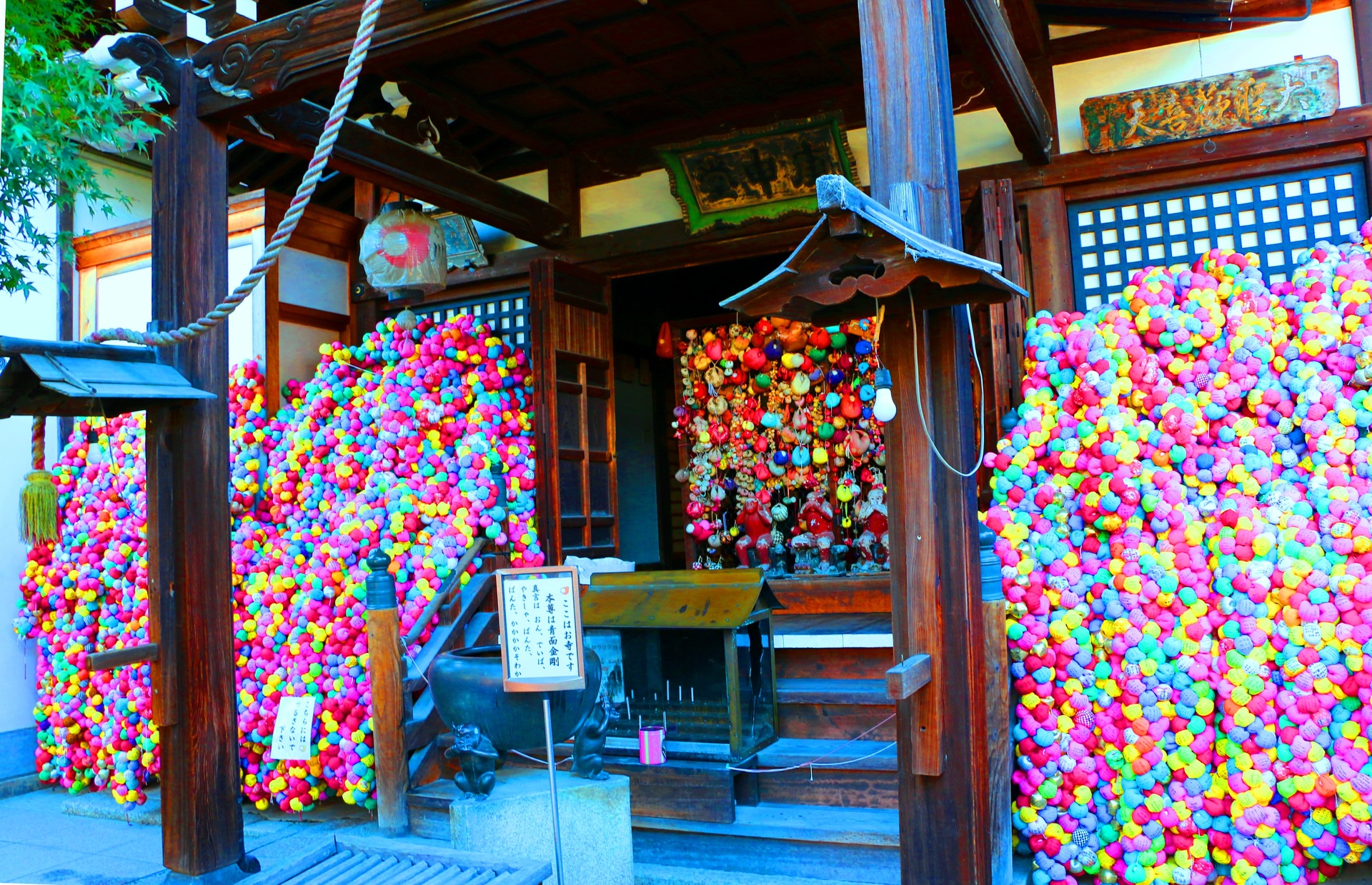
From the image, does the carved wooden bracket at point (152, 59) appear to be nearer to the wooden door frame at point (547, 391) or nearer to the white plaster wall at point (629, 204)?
the wooden door frame at point (547, 391)

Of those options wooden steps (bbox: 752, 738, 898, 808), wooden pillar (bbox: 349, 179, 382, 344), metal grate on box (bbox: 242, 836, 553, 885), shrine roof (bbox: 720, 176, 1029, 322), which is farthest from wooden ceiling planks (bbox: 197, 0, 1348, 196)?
metal grate on box (bbox: 242, 836, 553, 885)

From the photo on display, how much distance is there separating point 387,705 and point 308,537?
198 centimetres

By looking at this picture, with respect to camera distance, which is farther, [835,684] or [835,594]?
[835,594]

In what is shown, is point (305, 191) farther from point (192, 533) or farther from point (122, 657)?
point (122, 657)

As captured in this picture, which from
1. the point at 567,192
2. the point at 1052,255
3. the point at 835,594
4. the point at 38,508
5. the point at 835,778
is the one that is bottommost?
the point at 835,778

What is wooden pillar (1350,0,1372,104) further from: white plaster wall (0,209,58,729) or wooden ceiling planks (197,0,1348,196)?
white plaster wall (0,209,58,729)

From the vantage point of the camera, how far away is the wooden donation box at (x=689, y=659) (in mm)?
5188

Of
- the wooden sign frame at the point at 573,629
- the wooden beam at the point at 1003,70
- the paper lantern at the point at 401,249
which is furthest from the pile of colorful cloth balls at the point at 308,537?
the wooden beam at the point at 1003,70

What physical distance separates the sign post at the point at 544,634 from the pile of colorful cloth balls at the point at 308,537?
2152mm

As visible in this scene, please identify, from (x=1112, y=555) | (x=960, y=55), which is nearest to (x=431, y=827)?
(x=1112, y=555)

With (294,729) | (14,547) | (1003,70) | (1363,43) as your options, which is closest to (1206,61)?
(1363,43)

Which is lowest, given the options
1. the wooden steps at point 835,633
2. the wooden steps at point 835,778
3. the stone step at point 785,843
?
the stone step at point 785,843

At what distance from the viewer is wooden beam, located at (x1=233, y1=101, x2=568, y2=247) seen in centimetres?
571

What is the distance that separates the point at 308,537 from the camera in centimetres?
682
